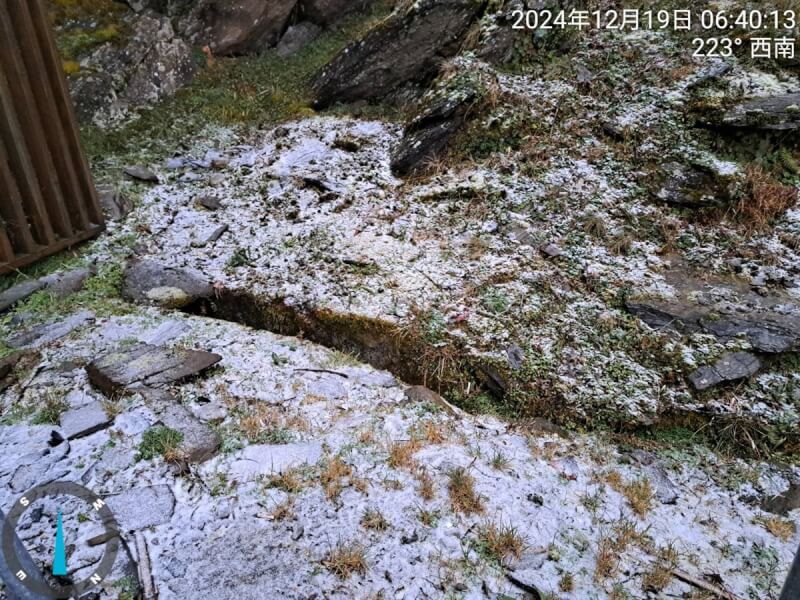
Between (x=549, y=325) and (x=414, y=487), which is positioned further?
(x=549, y=325)

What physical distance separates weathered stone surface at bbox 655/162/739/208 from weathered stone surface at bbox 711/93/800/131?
1.93 ft

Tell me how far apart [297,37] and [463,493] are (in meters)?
8.72

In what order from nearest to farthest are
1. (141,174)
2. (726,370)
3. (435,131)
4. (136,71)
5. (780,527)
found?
1. (780,527)
2. (726,370)
3. (435,131)
4. (141,174)
5. (136,71)

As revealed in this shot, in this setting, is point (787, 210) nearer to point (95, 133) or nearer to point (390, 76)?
point (390, 76)

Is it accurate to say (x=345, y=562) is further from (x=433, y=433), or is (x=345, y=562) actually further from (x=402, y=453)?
(x=433, y=433)

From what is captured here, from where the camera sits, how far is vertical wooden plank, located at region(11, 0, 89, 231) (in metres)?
4.35

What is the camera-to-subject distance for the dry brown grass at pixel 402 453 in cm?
320

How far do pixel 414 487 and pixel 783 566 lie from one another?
2.08 metres

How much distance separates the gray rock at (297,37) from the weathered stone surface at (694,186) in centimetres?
662

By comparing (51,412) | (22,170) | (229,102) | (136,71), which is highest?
(136,71)

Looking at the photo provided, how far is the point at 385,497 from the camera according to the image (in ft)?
9.76

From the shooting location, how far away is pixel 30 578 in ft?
6.86

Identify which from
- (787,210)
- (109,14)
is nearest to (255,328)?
(787,210)
